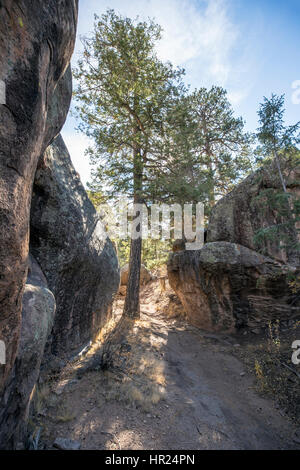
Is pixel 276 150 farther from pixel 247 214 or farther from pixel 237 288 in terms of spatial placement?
pixel 237 288

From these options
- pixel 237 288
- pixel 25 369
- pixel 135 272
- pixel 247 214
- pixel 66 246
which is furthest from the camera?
pixel 135 272

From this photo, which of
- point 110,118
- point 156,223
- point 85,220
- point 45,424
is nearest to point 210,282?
point 156,223

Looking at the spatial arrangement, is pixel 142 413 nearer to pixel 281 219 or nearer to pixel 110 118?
pixel 281 219

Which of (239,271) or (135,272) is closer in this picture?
(239,271)

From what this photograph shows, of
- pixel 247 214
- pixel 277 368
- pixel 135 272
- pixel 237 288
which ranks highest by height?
pixel 247 214

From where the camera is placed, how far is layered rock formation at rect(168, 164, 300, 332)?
861cm

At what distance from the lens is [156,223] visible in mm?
10766

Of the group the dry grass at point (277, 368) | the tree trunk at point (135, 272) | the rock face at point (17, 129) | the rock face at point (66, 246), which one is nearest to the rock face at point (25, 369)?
the rock face at point (17, 129)

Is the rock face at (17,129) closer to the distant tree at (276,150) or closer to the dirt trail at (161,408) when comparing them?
the dirt trail at (161,408)

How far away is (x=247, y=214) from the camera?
1016cm

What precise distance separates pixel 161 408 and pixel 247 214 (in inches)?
347

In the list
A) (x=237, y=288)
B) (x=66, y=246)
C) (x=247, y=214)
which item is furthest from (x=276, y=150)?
(x=66, y=246)

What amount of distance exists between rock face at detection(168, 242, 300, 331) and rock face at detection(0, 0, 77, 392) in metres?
8.23

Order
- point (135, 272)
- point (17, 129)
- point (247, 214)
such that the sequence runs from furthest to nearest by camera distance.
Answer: point (135, 272) < point (247, 214) < point (17, 129)
